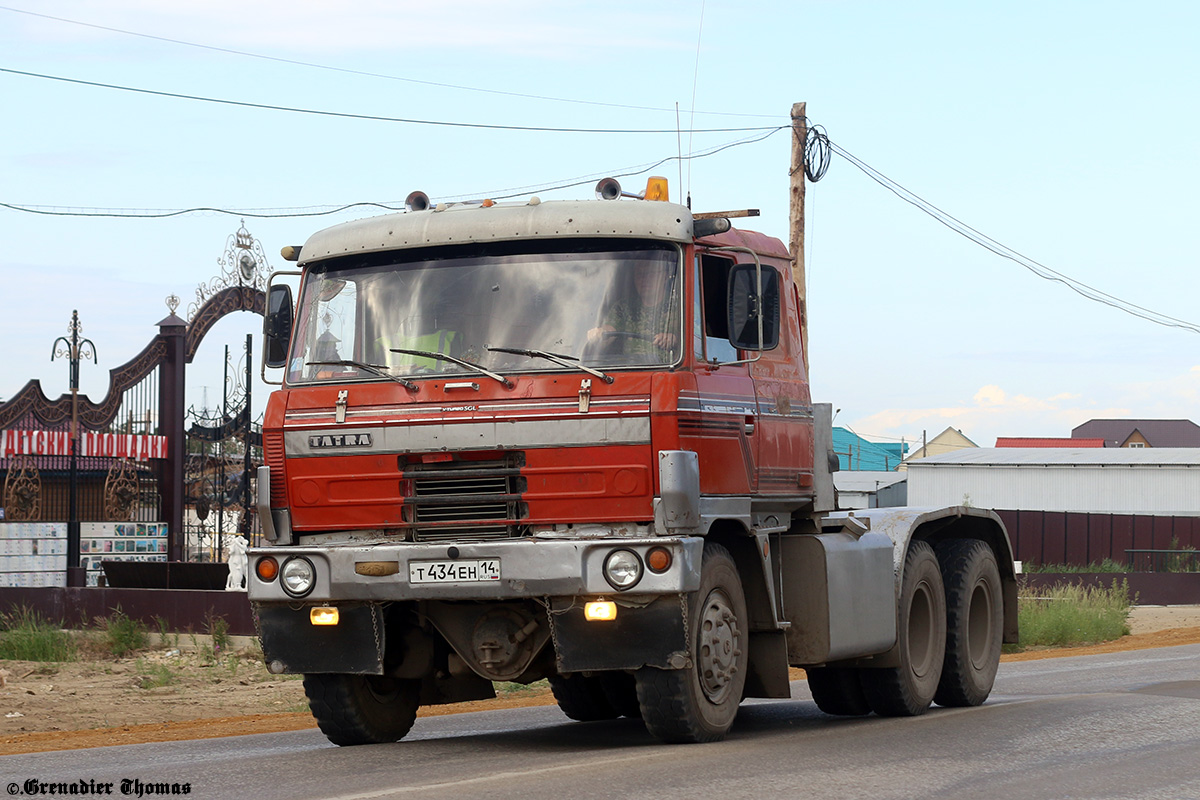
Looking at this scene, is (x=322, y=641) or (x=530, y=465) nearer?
(x=530, y=465)

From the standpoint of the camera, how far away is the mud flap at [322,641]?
862 centimetres

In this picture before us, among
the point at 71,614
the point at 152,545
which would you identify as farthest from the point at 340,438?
the point at 152,545

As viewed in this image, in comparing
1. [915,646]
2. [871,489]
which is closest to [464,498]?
[915,646]

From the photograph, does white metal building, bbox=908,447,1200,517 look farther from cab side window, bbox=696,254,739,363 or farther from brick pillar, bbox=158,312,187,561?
cab side window, bbox=696,254,739,363

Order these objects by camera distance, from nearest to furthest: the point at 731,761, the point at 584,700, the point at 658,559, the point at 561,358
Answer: the point at 731,761
the point at 658,559
the point at 561,358
the point at 584,700

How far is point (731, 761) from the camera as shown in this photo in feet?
25.8

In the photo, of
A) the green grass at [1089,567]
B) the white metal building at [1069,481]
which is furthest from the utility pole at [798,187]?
the white metal building at [1069,481]

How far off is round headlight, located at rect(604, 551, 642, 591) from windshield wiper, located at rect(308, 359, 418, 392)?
4.80 feet

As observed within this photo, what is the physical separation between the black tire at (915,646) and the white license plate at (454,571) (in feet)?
12.5

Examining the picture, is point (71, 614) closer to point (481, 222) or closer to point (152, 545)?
point (152, 545)

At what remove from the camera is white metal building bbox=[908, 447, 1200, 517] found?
2261 inches

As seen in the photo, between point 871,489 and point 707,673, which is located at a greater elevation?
point 871,489

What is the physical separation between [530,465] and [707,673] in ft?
5.08

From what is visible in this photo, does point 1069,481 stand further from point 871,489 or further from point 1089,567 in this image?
point 1089,567
